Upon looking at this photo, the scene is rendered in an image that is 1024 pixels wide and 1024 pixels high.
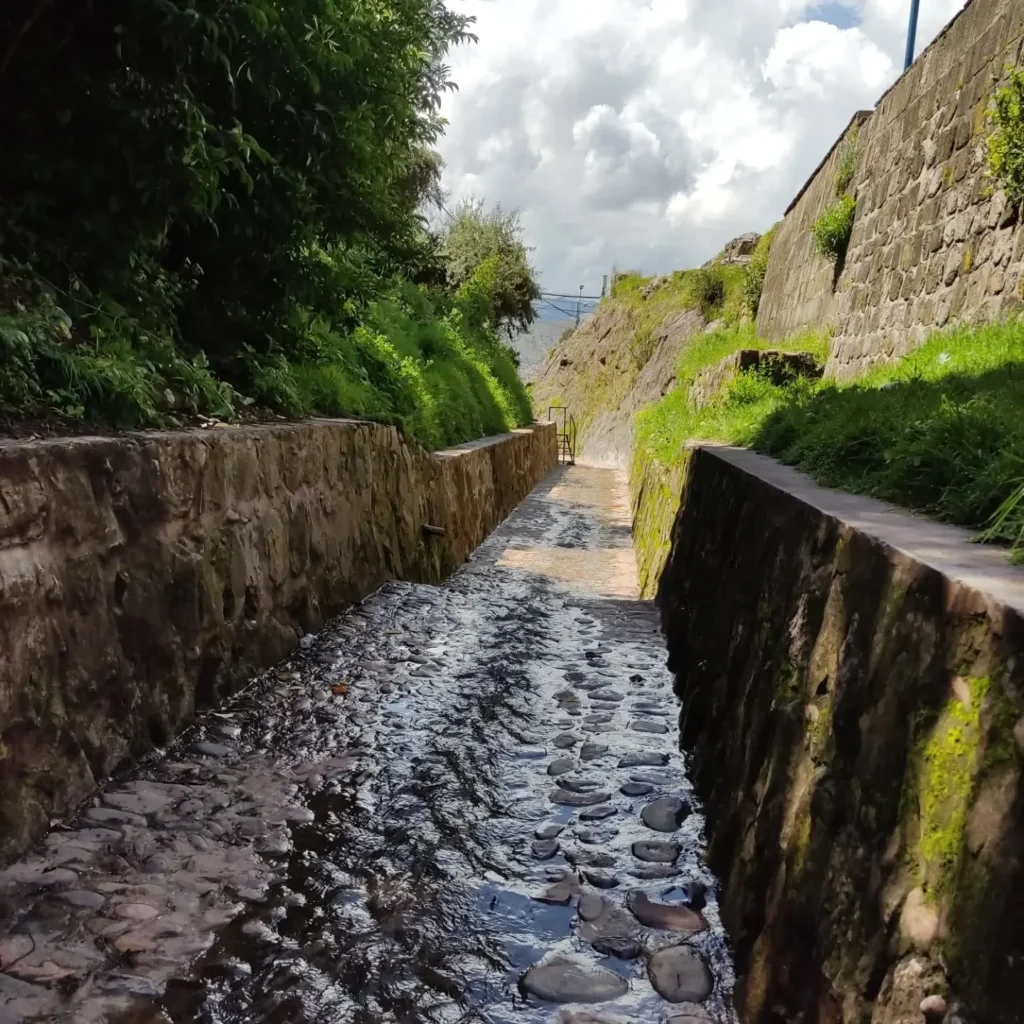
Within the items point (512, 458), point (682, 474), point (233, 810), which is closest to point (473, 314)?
point (512, 458)

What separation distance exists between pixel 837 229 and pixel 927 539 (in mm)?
10360

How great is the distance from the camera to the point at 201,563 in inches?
153

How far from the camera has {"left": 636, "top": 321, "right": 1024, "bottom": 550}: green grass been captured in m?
2.58

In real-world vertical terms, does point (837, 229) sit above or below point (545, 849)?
above

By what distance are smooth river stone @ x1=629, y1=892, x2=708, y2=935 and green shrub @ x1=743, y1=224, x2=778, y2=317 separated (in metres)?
18.5

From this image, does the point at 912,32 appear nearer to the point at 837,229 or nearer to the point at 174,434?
the point at 837,229

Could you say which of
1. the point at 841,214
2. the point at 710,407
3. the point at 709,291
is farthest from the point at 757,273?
the point at 710,407

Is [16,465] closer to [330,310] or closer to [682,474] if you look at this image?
[330,310]

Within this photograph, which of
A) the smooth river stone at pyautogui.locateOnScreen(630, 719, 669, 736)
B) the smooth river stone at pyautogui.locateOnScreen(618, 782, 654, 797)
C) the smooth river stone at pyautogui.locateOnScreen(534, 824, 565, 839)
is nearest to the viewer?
the smooth river stone at pyautogui.locateOnScreen(534, 824, 565, 839)

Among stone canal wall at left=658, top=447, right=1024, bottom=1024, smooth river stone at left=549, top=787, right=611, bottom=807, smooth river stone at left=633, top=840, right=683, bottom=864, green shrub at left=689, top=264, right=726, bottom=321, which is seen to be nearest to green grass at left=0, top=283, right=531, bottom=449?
smooth river stone at left=549, top=787, right=611, bottom=807

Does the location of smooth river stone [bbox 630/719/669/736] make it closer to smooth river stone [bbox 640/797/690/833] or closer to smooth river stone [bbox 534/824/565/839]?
smooth river stone [bbox 640/797/690/833]

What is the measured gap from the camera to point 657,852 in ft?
9.88

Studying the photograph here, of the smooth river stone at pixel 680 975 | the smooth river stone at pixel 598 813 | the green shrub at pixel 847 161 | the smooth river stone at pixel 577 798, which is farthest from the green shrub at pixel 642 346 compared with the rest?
the smooth river stone at pixel 680 975

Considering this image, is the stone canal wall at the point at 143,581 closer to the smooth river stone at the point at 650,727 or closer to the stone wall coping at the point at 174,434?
the stone wall coping at the point at 174,434
